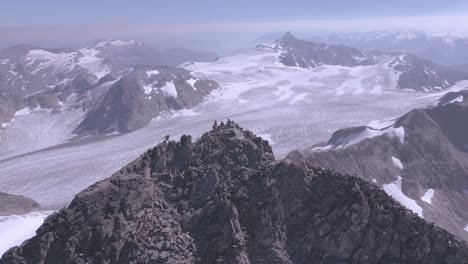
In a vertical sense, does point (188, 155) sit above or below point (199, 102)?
above

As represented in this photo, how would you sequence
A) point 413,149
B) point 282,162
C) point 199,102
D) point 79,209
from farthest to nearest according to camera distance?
point 199,102
point 413,149
point 282,162
point 79,209

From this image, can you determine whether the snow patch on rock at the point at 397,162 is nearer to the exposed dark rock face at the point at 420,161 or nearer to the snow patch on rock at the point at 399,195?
the exposed dark rock face at the point at 420,161

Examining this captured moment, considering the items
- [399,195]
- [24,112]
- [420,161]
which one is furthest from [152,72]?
[399,195]

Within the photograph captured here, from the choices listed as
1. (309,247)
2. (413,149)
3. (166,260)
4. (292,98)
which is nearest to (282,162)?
(309,247)

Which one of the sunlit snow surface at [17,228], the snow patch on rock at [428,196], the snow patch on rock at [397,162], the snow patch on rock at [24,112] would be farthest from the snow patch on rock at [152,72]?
the sunlit snow surface at [17,228]

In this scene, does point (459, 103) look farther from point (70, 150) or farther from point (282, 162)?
point (282, 162)

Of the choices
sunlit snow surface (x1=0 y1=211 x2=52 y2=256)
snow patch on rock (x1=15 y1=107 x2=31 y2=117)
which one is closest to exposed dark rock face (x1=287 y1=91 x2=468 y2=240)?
sunlit snow surface (x1=0 y1=211 x2=52 y2=256)

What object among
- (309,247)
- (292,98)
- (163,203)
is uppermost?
(163,203)

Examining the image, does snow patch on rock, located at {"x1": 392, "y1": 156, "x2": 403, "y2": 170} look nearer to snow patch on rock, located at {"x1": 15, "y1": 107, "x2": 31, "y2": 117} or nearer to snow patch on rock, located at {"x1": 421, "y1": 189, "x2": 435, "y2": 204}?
snow patch on rock, located at {"x1": 421, "y1": 189, "x2": 435, "y2": 204}
